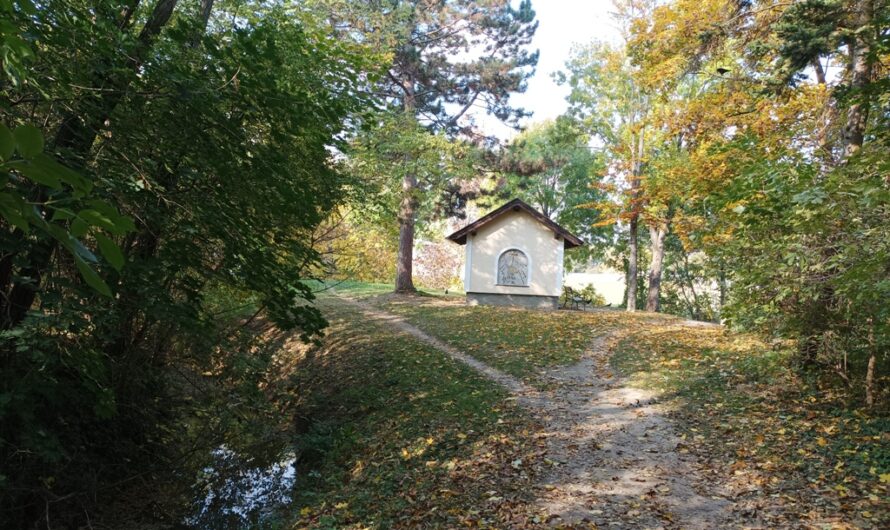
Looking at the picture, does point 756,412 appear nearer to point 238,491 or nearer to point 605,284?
point 238,491

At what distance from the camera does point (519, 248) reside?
22.3 metres

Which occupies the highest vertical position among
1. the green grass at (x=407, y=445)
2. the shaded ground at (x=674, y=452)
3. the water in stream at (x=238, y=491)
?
the shaded ground at (x=674, y=452)

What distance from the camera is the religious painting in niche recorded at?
22297 millimetres

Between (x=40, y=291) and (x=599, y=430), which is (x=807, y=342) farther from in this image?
(x=40, y=291)

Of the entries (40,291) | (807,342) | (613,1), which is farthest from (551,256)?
(40,291)

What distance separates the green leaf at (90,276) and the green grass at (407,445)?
4998mm

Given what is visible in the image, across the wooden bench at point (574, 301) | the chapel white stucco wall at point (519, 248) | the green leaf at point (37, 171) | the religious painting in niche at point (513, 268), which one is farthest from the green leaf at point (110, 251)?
the wooden bench at point (574, 301)

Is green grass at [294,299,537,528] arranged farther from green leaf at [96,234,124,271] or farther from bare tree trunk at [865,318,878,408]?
green leaf at [96,234,124,271]

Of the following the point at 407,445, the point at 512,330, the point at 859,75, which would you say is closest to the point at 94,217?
the point at 407,445

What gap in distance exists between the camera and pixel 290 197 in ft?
17.1

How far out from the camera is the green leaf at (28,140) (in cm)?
84

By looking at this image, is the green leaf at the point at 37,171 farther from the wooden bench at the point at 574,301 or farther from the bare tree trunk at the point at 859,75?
the wooden bench at the point at 574,301

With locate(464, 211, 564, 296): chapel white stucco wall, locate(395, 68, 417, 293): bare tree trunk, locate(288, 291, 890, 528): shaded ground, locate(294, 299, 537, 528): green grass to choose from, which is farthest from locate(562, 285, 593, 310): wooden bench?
locate(294, 299, 537, 528): green grass

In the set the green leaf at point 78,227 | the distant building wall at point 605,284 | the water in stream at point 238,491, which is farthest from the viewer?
the distant building wall at point 605,284
